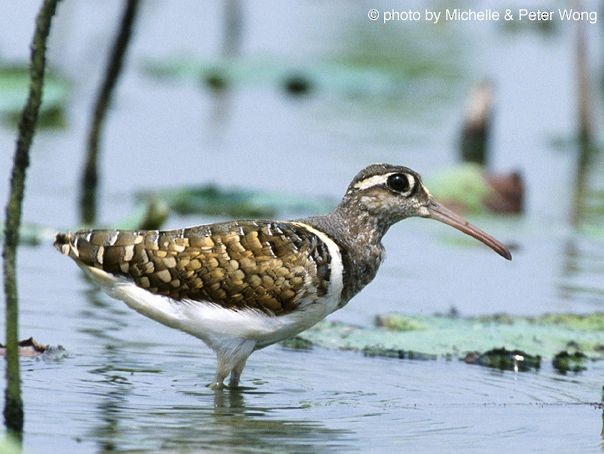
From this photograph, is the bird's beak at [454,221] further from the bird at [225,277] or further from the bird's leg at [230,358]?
the bird's leg at [230,358]

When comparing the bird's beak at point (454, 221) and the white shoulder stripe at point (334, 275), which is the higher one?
the bird's beak at point (454, 221)

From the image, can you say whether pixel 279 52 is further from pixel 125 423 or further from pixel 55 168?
pixel 125 423

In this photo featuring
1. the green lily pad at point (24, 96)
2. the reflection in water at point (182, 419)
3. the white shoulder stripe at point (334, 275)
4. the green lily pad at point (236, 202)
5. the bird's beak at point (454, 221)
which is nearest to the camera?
the reflection in water at point (182, 419)

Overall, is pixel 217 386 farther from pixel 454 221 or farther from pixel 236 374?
pixel 454 221

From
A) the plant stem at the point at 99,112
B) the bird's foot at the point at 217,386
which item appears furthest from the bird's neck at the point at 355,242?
the plant stem at the point at 99,112

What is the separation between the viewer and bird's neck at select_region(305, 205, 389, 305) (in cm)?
1091

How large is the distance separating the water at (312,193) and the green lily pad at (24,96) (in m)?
0.35

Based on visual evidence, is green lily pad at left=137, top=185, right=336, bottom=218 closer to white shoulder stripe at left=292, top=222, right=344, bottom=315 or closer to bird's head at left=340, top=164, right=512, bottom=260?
bird's head at left=340, top=164, right=512, bottom=260

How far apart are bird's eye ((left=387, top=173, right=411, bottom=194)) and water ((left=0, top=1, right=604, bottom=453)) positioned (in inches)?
50.1

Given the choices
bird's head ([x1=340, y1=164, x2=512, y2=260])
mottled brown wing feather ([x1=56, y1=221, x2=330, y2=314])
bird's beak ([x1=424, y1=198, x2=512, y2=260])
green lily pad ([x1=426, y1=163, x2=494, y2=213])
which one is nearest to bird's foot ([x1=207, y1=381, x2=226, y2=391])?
mottled brown wing feather ([x1=56, y1=221, x2=330, y2=314])

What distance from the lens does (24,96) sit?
68.0 ft

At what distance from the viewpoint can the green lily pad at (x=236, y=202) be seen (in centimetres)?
1652

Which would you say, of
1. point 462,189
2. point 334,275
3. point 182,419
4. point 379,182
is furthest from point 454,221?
point 462,189

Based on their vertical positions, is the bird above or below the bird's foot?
above
